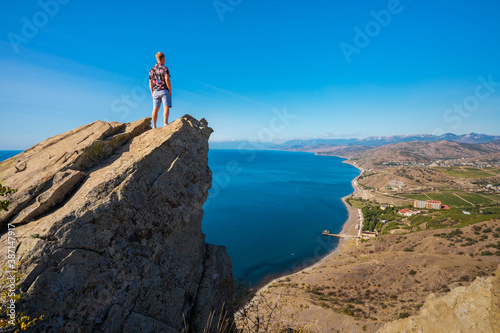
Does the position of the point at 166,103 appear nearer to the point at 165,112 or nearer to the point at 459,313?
the point at 165,112

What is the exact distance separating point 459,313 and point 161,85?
81.2ft

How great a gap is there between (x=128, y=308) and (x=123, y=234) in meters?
2.18

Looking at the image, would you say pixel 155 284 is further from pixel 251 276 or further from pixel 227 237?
pixel 227 237

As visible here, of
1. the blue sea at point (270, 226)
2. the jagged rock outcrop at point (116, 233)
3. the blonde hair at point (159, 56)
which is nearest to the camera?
the jagged rock outcrop at point (116, 233)

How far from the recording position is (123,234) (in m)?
6.62

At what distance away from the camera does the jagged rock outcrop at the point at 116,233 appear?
5.37 m

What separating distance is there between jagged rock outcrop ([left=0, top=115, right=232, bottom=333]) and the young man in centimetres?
130

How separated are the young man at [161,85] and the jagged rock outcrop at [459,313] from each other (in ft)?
67.8

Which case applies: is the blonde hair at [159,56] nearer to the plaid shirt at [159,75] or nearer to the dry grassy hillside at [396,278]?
the plaid shirt at [159,75]

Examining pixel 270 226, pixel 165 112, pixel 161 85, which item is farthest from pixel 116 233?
pixel 270 226

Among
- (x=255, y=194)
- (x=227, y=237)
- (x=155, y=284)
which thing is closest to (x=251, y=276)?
(x=227, y=237)

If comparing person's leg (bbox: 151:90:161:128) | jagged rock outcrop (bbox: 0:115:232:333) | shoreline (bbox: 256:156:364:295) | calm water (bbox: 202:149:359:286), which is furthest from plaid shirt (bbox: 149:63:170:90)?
calm water (bbox: 202:149:359:286)

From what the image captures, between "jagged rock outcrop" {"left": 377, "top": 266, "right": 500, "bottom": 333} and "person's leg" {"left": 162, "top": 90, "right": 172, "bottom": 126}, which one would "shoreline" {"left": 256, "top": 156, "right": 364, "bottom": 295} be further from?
"person's leg" {"left": 162, "top": 90, "right": 172, "bottom": 126}

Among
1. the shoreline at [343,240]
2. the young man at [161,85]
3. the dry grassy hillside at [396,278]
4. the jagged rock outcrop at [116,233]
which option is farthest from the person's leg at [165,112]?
the shoreline at [343,240]
